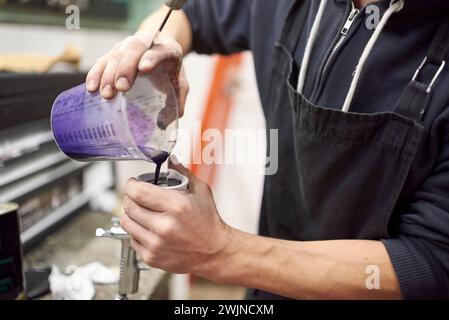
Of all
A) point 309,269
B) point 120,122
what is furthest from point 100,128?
point 309,269

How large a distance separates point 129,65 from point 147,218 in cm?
21

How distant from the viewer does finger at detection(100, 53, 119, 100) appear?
59cm

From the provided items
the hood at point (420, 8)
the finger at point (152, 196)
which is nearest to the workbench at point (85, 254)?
the finger at point (152, 196)

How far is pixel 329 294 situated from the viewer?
71cm

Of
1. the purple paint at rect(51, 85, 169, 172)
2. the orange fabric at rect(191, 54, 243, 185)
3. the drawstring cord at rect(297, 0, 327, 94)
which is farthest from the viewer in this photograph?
the orange fabric at rect(191, 54, 243, 185)

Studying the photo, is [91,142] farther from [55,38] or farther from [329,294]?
[55,38]

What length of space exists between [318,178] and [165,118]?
306 mm

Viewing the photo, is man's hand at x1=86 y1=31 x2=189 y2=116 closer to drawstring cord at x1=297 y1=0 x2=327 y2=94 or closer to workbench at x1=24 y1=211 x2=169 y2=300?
drawstring cord at x1=297 y1=0 x2=327 y2=94

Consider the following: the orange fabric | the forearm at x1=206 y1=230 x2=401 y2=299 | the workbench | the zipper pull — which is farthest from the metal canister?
the orange fabric

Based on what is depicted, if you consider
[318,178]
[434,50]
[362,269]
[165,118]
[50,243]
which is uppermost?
[434,50]

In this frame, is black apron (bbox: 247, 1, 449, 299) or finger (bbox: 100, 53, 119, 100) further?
black apron (bbox: 247, 1, 449, 299)

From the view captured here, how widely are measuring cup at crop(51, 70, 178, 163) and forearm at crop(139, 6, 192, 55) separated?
0.24m

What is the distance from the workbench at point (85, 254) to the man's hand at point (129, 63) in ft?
1.44
